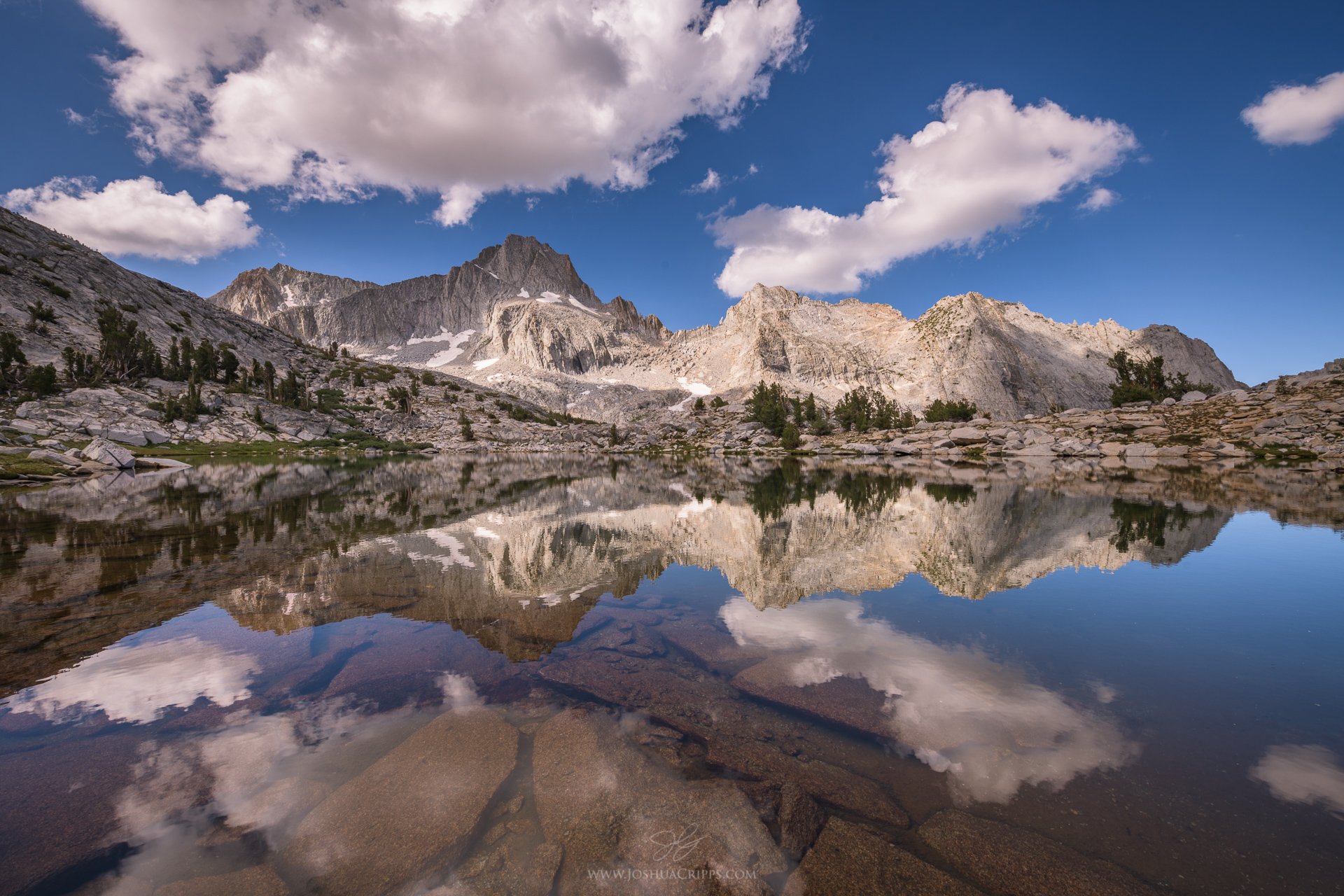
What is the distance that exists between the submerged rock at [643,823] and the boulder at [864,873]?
0.90ft

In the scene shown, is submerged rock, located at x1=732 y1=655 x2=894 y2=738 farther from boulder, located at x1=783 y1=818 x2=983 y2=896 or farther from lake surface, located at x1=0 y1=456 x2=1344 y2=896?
boulder, located at x1=783 y1=818 x2=983 y2=896

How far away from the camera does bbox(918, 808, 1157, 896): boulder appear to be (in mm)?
4238

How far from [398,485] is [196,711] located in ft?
135

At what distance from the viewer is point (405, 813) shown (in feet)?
16.8

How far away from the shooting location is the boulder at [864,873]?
167 inches

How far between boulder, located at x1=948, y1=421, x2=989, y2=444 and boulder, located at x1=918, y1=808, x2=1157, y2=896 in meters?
92.3

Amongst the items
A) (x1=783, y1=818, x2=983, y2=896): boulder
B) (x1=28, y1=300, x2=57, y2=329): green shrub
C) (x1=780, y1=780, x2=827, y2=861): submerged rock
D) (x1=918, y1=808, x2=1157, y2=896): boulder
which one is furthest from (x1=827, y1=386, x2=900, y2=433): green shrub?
(x1=28, y1=300, x2=57, y2=329): green shrub

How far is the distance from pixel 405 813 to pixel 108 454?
240 feet

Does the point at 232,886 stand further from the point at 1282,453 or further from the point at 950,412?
the point at 950,412

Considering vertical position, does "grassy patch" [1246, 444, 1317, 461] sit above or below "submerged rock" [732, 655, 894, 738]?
above

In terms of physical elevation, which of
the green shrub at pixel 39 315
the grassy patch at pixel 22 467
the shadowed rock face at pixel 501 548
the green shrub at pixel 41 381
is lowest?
the shadowed rock face at pixel 501 548

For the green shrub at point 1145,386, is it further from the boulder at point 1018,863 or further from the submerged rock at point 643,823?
the submerged rock at point 643,823

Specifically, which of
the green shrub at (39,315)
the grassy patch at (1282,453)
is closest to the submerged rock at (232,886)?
the grassy patch at (1282,453)
